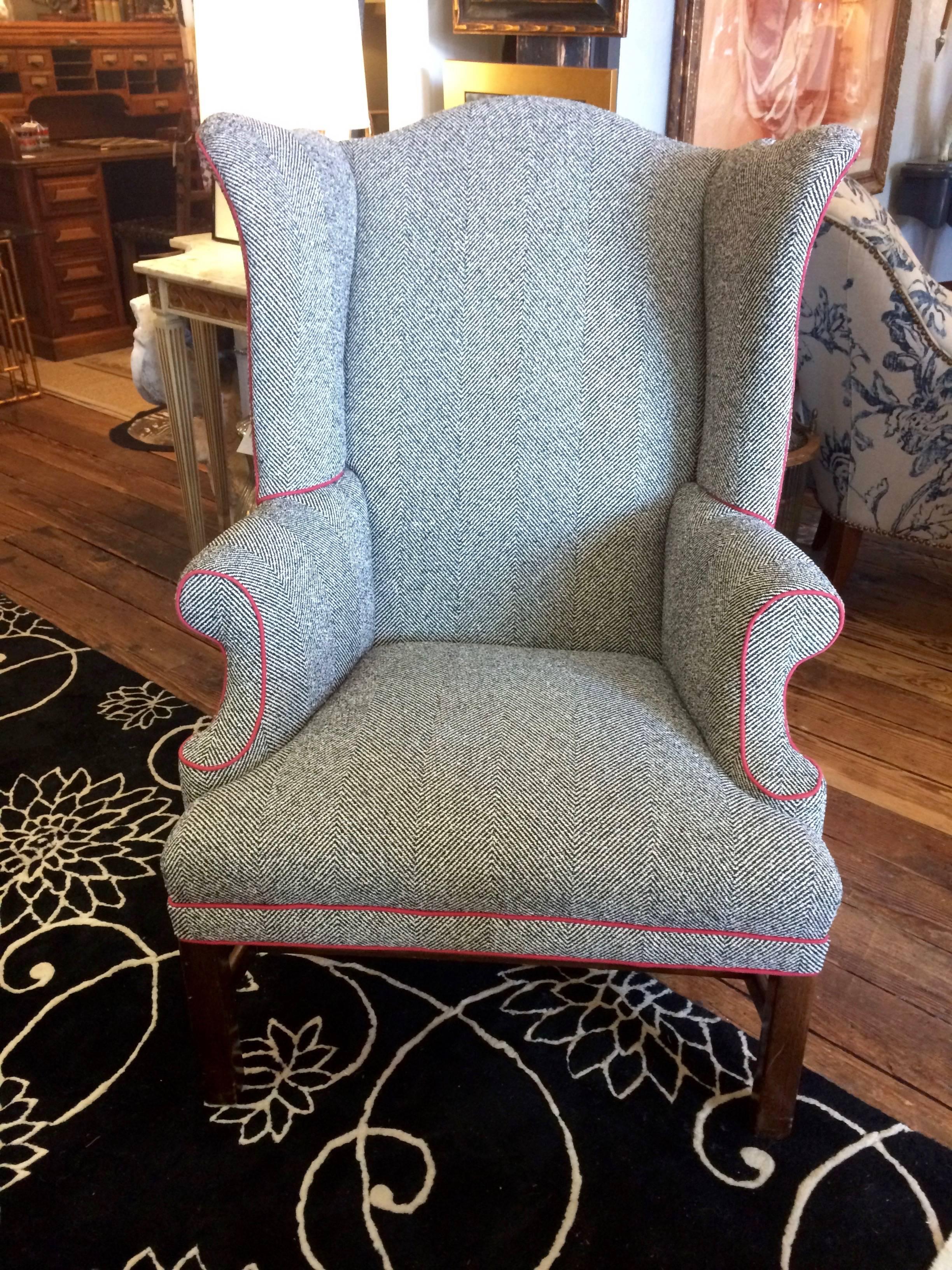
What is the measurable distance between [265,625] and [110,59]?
4.99m

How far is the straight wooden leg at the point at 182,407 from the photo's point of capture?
216cm

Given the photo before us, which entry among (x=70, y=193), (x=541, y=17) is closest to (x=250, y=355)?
(x=541, y=17)

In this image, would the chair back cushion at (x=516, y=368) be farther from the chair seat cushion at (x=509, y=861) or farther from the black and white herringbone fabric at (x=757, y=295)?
the chair seat cushion at (x=509, y=861)

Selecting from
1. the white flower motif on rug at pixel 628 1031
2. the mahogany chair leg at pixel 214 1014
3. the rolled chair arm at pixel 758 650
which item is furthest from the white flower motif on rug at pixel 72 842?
the rolled chair arm at pixel 758 650

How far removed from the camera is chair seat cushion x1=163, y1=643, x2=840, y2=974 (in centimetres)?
102

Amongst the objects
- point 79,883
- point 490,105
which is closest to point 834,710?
point 490,105

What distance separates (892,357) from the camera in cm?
202

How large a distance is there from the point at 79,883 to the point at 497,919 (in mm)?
844

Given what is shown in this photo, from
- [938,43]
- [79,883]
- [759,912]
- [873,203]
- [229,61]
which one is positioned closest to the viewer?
[759,912]

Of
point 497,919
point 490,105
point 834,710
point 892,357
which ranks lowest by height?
point 834,710

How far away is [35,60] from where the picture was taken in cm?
475

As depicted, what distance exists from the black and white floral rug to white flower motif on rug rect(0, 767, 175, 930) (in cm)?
1

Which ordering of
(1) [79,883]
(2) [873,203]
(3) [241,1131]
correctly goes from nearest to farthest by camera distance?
(3) [241,1131], (1) [79,883], (2) [873,203]

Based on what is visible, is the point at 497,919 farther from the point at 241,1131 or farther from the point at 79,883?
the point at 79,883
